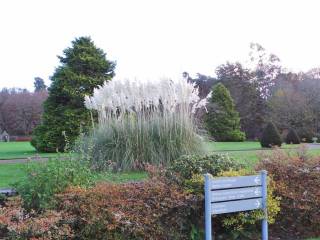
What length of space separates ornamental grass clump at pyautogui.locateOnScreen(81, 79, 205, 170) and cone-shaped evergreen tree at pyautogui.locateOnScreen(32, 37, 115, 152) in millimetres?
7835

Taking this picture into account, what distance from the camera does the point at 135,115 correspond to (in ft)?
33.8

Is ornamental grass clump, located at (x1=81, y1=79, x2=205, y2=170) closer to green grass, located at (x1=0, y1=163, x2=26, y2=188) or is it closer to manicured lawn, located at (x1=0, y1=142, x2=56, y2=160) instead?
green grass, located at (x1=0, y1=163, x2=26, y2=188)

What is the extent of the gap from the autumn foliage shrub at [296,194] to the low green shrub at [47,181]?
2.81m

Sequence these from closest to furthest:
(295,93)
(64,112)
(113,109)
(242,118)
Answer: (113,109) → (64,112) → (295,93) → (242,118)

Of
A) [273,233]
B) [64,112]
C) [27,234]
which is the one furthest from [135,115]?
[64,112]

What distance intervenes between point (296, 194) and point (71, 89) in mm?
13263

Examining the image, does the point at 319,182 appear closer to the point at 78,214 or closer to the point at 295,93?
the point at 78,214

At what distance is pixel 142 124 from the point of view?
994cm

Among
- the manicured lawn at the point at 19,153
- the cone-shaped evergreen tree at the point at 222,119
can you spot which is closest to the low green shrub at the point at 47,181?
the manicured lawn at the point at 19,153

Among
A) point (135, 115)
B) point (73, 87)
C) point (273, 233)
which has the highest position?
point (73, 87)

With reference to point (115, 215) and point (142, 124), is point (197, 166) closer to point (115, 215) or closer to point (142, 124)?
point (115, 215)

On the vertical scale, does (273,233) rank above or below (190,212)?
below

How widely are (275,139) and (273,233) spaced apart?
18.0 m

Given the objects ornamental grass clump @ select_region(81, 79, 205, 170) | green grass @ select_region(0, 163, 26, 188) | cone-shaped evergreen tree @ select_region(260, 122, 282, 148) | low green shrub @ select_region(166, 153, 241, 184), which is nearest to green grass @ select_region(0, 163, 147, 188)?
green grass @ select_region(0, 163, 26, 188)
